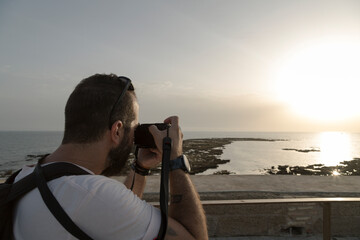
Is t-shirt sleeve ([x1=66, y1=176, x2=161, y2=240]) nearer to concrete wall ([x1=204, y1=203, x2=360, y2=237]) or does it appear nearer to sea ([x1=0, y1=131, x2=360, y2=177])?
concrete wall ([x1=204, y1=203, x2=360, y2=237])

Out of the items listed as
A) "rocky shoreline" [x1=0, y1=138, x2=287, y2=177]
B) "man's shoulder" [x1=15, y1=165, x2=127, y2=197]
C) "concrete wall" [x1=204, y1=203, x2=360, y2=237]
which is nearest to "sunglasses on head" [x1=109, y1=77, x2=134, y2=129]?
"man's shoulder" [x1=15, y1=165, x2=127, y2=197]

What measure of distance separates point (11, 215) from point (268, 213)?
381 centimetres

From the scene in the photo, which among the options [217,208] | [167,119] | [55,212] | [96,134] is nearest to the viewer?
[55,212]

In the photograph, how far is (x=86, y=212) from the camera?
753 mm

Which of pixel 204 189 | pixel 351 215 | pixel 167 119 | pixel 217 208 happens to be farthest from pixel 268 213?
pixel 167 119

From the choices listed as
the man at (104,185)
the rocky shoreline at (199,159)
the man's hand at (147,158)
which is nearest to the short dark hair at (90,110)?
the man at (104,185)

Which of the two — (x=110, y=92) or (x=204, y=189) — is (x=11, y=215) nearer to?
(x=110, y=92)

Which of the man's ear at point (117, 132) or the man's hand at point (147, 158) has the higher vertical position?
the man's ear at point (117, 132)

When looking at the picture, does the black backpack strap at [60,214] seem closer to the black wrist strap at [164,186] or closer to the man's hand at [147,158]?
the black wrist strap at [164,186]

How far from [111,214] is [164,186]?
0.29 m

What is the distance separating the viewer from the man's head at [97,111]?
101 cm

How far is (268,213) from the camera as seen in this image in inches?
153

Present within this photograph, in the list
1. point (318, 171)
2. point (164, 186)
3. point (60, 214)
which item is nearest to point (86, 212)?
point (60, 214)

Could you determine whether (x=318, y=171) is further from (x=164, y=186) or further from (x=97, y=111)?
(x=97, y=111)
